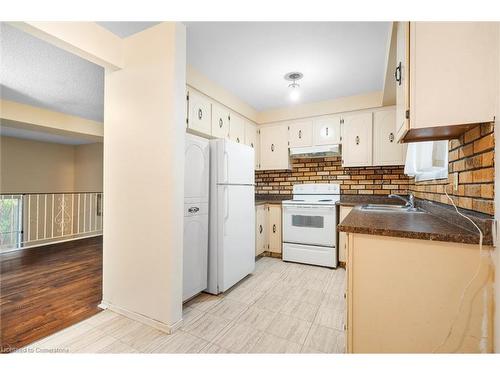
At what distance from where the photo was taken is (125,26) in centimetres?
186

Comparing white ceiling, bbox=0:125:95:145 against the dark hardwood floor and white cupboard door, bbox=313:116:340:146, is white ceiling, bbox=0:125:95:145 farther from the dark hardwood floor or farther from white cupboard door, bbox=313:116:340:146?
white cupboard door, bbox=313:116:340:146

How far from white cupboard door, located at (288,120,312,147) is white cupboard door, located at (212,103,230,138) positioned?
112cm

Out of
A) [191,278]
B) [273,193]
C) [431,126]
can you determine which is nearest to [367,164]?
[273,193]

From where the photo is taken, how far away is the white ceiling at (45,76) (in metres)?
2.17

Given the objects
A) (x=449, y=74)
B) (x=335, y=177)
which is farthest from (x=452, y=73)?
(x=335, y=177)

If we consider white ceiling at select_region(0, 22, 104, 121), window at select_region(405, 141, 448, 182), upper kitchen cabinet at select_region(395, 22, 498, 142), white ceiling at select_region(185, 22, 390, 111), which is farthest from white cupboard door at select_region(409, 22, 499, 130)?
white ceiling at select_region(0, 22, 104, 121)

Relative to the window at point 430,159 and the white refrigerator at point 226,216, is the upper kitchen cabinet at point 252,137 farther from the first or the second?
the window at point 430,159

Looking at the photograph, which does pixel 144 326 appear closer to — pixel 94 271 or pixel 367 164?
pixel 94 271

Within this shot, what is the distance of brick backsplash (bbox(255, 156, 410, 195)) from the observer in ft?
10.8

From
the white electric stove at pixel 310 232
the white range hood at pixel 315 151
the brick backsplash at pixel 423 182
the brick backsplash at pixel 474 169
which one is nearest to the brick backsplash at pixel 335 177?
the brick backsplash at pixel 423 182

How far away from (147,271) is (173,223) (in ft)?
1.57

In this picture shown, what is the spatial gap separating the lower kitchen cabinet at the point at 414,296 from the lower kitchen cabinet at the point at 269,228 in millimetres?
2308

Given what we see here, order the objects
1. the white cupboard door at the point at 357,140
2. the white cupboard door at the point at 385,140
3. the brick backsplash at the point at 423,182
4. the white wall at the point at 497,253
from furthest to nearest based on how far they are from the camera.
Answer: the white cupboard door at the point at 357,140 → the white cupboard door at the point at 385,140 → the brick backsplash at the point at 423,182 → the white wall at the point at 497,253
